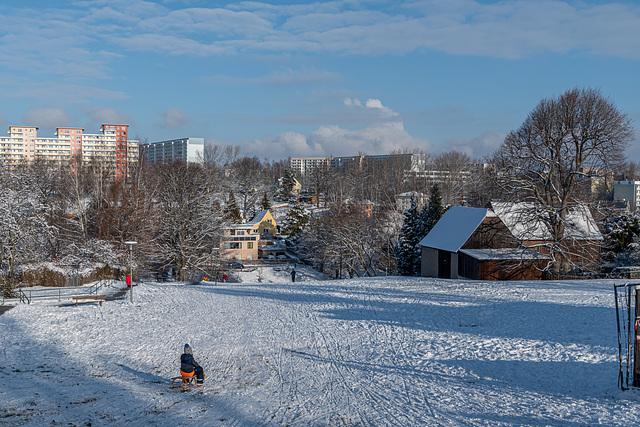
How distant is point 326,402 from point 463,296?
14.4 m

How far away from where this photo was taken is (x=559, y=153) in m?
32.2

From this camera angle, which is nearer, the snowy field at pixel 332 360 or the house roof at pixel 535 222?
the snowy field at pixel 332 360

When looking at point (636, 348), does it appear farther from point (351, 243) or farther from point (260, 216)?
point (260, 216)

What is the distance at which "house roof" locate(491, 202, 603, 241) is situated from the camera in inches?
1225

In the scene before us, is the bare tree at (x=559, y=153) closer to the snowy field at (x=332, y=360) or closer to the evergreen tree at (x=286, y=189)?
the snowy field at (x=332, y=360)

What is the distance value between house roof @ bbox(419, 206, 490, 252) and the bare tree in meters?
2.80

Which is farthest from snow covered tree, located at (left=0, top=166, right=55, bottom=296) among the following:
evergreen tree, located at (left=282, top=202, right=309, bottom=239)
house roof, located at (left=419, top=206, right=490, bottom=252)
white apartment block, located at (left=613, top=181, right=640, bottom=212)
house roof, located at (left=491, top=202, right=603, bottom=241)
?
white apartment block, located at (left=613, top=181, right=640, bottom=212)

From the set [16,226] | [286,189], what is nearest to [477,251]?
[16,226]

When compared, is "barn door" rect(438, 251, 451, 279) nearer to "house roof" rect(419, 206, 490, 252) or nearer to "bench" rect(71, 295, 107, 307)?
"house roof" rect(419, 206, 490, 252)

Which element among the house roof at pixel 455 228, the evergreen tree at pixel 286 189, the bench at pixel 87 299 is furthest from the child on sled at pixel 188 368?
the evergreen tree at pixel 286 189

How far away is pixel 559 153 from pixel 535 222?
4.93 metres

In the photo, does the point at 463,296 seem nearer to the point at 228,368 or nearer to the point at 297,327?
the point at 297,327

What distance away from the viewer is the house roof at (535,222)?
1225 inches

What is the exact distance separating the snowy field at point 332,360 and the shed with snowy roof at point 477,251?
5395 millimetres
